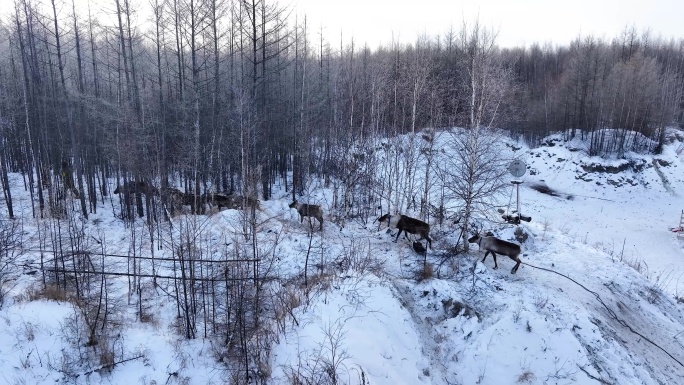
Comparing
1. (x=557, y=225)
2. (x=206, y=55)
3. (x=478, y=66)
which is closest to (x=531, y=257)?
(x=478, y=66)

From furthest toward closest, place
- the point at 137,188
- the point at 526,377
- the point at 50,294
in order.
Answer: the point at 137,188 → the point at 50,294 → the point at 526,377

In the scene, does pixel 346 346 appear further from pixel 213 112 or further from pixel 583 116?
pixel 583 116

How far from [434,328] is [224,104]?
56.5 feet

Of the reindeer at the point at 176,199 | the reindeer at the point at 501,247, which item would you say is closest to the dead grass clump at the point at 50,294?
the reindeer at the point at 176,199

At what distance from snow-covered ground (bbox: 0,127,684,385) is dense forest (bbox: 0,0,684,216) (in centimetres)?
429

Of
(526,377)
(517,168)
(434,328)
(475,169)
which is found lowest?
(526,377)

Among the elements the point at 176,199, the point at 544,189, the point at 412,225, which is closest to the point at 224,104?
the point at 176,199

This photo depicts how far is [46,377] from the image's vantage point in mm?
6965

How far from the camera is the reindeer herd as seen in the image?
1093 cm

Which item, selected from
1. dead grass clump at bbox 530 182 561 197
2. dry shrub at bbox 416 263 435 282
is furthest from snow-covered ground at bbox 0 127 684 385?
dead grass clump at bbox 530 182 561 197

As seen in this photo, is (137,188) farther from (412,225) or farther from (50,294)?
(412,225)

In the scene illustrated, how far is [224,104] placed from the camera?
21.4 m

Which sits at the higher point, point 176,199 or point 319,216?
point 176,199

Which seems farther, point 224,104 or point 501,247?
point 224,104
